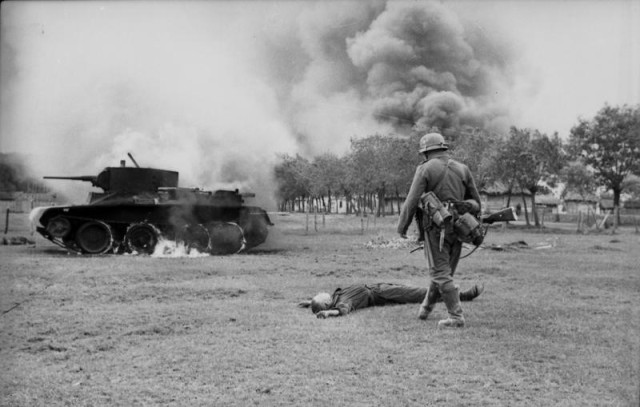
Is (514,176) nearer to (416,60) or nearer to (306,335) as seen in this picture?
(416,60)

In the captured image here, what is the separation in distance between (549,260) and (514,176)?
12.0 m

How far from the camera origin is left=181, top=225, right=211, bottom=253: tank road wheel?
→ 15.3 meters

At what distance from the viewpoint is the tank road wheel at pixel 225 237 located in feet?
50.1

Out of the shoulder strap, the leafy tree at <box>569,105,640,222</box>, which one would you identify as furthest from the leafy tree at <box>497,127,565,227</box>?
the shoulder strap

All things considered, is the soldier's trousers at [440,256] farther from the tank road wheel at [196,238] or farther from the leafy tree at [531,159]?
the leafy tree at [531,159]

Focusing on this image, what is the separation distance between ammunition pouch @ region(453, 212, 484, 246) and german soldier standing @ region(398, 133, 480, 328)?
0.28 ft

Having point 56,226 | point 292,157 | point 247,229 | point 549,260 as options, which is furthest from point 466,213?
point 56,226

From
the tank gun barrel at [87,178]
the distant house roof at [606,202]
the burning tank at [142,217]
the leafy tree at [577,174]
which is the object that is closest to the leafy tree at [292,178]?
the burning tank at [142,217]

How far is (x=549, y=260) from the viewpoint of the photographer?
13.2 metres

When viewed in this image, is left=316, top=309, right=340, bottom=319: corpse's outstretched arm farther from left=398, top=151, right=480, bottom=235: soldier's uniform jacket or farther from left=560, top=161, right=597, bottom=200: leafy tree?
left=560, top=161, right=597, bottom=200: leafy tree

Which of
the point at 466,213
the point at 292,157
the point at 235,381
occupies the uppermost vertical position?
the point at 292,157

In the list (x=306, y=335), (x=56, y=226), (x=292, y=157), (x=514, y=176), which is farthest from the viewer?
(x=514, y=176)

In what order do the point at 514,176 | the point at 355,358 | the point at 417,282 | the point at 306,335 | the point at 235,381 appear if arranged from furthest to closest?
the point at 514,176 → the point at 417,282 → the point at 306,335 → the point at 355,358 → the point at 235,381

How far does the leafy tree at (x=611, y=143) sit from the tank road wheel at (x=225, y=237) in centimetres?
1325
